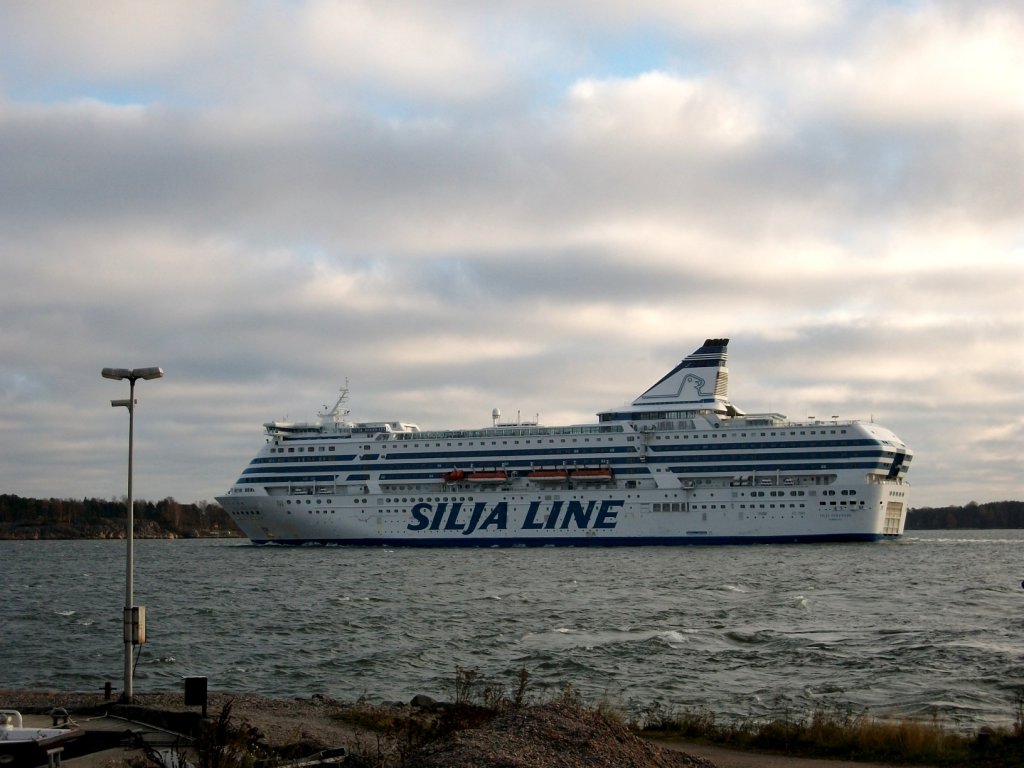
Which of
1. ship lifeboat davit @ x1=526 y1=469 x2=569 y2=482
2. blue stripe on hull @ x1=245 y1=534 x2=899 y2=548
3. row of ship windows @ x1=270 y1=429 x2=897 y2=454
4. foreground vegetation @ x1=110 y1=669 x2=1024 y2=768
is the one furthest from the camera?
ship lifeboat davit @ x1=526 y1=469 x2=569 y2=482

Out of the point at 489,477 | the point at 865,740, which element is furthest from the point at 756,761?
the point at 489,477

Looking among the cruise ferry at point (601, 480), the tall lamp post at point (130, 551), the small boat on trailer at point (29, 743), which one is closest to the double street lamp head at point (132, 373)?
the tall lamp post at point (130, 551)

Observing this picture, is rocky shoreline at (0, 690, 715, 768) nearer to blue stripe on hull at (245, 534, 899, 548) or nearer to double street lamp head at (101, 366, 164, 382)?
double street lamp head at (101, 366, 164, 382)

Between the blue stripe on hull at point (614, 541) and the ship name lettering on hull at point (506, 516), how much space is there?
0.81 m

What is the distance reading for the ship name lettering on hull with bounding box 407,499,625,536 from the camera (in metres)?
70.0

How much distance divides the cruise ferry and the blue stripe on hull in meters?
0.09

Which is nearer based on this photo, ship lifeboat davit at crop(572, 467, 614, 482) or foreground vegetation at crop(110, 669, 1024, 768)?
foreground vegetation at crop(110, 669, 1024, 768)

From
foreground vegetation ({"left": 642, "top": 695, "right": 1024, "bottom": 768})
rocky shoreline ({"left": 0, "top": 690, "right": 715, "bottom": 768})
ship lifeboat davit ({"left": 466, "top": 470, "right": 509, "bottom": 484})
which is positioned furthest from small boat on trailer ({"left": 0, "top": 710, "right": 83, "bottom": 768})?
ship lifeboat davit ({"left": 466, "top": 470, "right": 509, "bottom": 484})

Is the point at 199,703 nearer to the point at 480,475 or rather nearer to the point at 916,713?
the point at 916,713

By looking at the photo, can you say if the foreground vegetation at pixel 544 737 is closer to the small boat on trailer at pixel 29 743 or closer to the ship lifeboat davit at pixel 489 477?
the small boat on trailer at pixel 29 743

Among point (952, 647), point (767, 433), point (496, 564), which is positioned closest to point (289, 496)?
point (496, 564)

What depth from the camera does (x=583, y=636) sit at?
25.3m

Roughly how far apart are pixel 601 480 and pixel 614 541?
13.1 ft

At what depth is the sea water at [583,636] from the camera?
18812mm
